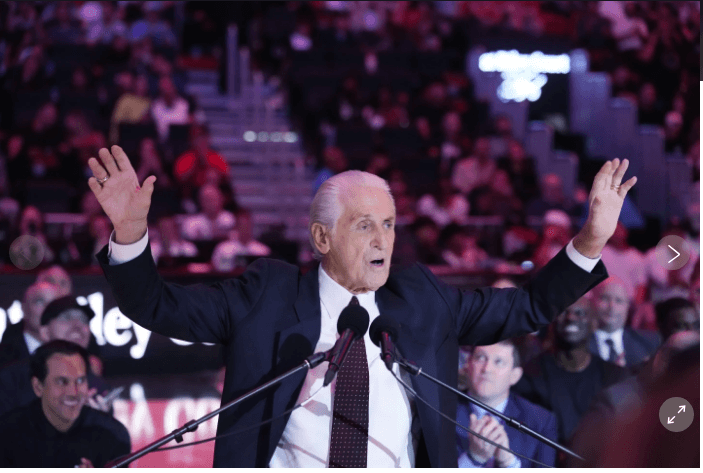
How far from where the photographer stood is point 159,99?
9.84 meters

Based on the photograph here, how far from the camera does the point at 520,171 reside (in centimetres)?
975

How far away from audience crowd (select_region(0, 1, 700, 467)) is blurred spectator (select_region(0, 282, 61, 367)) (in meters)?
0.01

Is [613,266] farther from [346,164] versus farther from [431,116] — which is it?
[431,116]

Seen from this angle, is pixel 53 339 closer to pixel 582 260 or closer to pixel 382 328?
pixel 382 328

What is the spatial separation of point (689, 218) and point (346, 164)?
3.64 meters

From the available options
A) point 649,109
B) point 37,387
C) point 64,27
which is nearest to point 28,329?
point 37,387

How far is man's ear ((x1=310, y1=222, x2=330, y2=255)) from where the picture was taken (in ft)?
8.31

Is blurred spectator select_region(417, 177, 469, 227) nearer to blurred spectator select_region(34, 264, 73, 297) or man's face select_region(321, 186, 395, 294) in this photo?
blurred spectator select_region(34, 264, 73, 297)

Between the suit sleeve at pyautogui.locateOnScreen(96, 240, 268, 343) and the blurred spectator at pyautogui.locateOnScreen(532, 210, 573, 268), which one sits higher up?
the blurred spectator at pyautogui.locateOnScreen(532, 210, 573, 268)

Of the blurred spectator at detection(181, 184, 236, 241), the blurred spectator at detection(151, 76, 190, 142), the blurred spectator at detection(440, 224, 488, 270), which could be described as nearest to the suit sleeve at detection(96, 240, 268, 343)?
the blurred spectator at detection(440, 224, 488, 270)

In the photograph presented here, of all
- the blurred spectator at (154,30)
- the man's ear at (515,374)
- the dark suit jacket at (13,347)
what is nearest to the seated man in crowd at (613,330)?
the man's ear at (515,374)

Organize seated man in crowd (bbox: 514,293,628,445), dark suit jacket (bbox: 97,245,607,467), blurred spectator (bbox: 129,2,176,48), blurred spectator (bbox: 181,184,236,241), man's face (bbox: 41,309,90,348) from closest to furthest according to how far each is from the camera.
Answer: dark suit jacket (bbox: 97,245,607,467) < seated man in crowd (bbox: 514,293,628,445) < man's face (bbox: 41,309,90,348) < blurred spectator (bbox: 181,184,236,241) < blurred spectator (bbox: 129,2,176,48)

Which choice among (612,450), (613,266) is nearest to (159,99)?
(613,266)

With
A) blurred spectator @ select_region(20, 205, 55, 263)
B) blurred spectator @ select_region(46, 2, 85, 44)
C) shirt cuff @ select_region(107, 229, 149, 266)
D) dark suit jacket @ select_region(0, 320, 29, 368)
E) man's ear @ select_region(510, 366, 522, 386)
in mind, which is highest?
blurred spectator @ select_region(46, 2, 85, 44)
